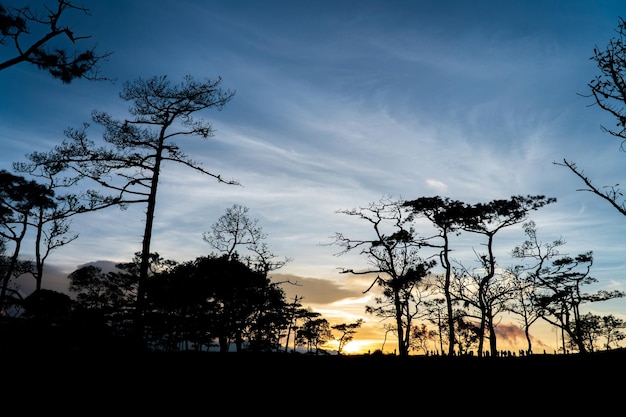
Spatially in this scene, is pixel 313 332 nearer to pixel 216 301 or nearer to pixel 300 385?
pixel 216 301

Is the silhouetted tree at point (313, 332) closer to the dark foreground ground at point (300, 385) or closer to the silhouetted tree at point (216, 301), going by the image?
the silhouetted tree at point (216, 301)

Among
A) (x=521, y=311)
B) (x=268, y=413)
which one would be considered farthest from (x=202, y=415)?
(x=521, y=311)

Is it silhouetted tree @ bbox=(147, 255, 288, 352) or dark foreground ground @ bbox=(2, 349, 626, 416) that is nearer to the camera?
dark foreground ground @ bbox=(2, 349, 626, 416)

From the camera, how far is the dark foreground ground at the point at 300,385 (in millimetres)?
3963

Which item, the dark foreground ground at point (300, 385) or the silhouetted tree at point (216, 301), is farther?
the silhouetted tree at point (216, 301)

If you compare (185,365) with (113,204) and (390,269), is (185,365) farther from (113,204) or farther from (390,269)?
(390,269)

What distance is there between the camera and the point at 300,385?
479 centimetres

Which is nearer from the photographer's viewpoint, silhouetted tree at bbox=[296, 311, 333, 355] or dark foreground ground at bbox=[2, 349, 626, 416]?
dark foreground ground at bbox=[2, 349, 626, 416]

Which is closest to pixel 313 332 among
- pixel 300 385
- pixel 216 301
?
pixel 216 301

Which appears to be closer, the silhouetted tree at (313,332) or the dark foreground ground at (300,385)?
the dark foreground ground at (300,385)

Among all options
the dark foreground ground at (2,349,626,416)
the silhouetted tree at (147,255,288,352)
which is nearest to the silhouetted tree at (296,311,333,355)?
the silhouetted tree at (147,255,288,352)

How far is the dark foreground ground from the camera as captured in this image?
13.0 feet

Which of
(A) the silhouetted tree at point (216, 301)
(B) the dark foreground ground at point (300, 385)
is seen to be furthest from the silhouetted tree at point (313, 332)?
(B) the dark foreground ground at point (300, 385)

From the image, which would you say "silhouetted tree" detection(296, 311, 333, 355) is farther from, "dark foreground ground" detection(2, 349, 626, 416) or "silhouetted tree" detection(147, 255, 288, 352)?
"dark foreground ground" detection(2, 349, 626, 416)
